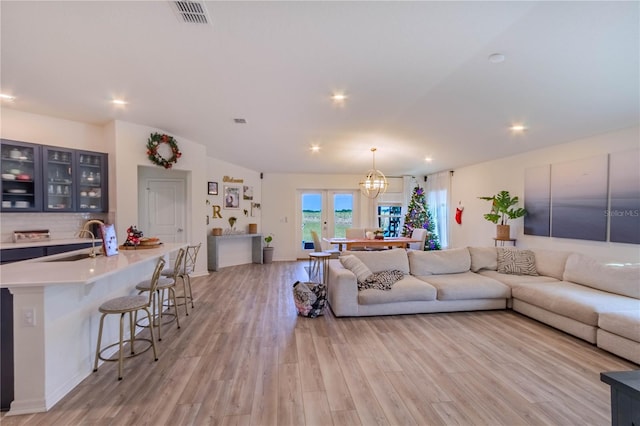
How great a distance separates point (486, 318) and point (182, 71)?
4617 mm

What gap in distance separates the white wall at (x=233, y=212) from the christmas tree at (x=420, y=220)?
13.7ft

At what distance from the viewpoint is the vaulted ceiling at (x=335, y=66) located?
2.07 meters

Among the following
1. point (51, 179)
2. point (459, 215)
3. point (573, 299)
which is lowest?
point (573, 299)

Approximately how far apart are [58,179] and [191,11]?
3.85 m

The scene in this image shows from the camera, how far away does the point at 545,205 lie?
196 inches

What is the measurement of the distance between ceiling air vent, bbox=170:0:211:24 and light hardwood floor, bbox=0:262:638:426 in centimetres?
279

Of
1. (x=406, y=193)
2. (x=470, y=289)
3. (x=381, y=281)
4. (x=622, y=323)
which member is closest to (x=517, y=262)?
(x=470, y=289)

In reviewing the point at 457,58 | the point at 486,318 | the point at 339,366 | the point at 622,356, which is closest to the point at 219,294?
the point at 339,366

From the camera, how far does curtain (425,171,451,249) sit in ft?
25.4

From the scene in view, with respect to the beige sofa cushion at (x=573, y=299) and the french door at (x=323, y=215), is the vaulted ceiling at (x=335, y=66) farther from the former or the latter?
the french door at (x=323, y=215)

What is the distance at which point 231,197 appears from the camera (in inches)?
289

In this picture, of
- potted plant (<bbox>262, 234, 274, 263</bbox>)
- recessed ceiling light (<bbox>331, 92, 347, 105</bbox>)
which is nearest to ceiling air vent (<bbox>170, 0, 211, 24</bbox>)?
recessed ceiling light (<bbox>331, 92, 347, 105</bbox>)

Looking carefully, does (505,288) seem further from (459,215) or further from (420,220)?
(420,220)

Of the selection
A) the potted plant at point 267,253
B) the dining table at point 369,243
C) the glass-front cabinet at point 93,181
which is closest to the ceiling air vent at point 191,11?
the glass-front cabinet at point 93,181
